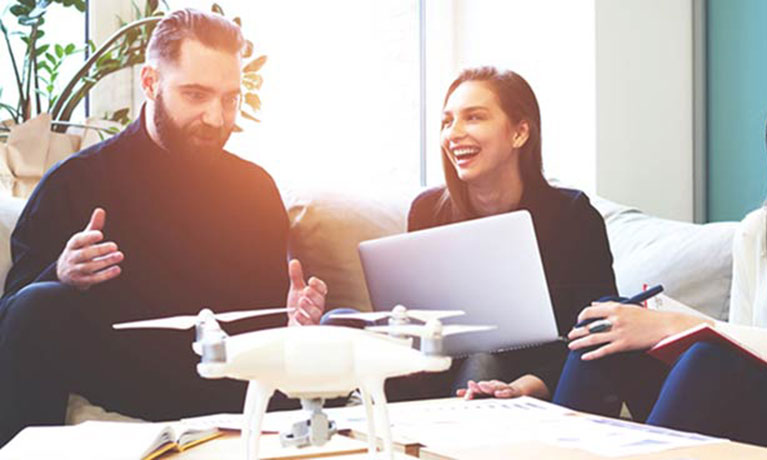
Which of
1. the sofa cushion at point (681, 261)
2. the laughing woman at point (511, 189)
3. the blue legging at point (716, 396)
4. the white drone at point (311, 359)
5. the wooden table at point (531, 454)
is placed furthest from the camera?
the sofa cushion at point (681, 261)

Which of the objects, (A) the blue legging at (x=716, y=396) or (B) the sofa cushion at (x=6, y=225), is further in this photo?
(B) the sofa cushion at (x=6, y=225)

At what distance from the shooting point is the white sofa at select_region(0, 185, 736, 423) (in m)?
1.95

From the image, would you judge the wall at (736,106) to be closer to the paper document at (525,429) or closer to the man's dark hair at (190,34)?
the man's dark hair at (190,34)

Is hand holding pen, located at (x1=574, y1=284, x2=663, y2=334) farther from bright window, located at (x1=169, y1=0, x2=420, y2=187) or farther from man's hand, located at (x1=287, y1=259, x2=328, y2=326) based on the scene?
bright window, located at (x1=169, y1=0, x2=420, y2=187)

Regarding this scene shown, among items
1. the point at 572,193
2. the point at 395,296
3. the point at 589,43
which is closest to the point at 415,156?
the point at 589,43

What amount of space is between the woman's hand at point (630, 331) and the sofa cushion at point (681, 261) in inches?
26.9

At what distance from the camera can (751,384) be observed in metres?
1.07

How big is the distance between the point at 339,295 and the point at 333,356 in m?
1.44

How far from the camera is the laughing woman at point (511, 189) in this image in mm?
1734

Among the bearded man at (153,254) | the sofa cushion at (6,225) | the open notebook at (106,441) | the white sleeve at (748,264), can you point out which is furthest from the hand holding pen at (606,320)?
the sofa cushion at (6,225)

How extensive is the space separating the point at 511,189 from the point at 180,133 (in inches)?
26.6

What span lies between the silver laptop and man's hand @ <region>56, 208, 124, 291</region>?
0.42 meters

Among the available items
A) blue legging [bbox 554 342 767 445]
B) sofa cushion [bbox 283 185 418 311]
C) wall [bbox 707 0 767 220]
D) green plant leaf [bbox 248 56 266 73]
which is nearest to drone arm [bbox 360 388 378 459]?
blue legging [bbox 554 342 767 445]

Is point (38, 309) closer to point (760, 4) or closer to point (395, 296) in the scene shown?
point (395, 296)
